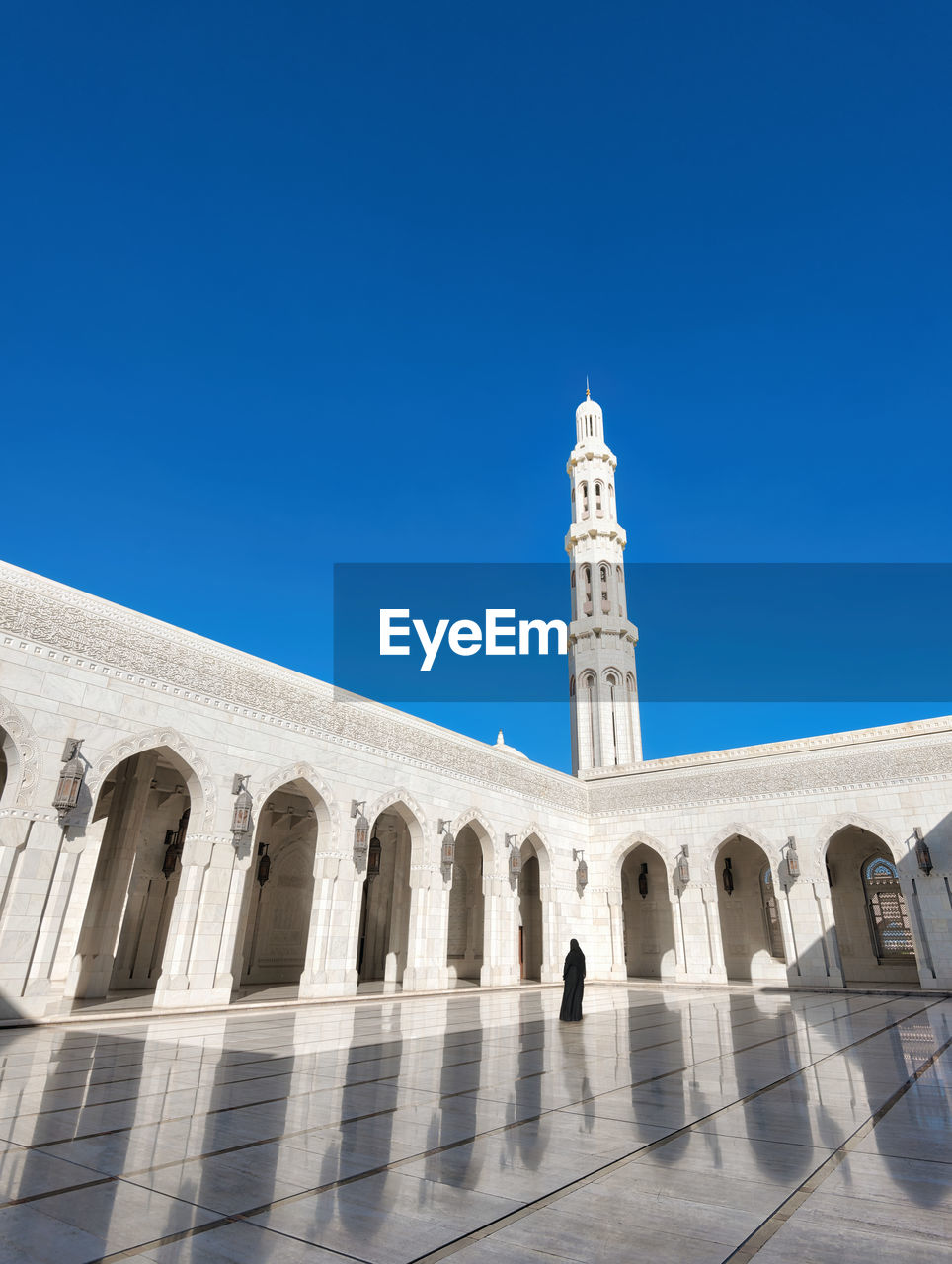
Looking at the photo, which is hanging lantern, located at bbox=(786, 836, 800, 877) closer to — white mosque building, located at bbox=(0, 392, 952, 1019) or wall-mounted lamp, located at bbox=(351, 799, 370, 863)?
white mosque building, located at bbox=(0, 392, 952, 1019)

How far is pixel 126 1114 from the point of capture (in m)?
4.29

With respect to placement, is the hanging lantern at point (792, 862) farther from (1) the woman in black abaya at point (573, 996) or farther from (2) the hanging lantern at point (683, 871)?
(1) the woman in black abaya at point (573, 996)

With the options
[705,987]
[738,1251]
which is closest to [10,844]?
[738,1251]

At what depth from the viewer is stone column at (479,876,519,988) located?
1708 cm

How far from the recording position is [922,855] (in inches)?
627

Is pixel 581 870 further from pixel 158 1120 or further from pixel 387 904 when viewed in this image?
pixel 158 1120

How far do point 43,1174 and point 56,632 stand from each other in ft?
29.7

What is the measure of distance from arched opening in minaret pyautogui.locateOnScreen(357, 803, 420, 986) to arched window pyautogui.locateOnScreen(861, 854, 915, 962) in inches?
469

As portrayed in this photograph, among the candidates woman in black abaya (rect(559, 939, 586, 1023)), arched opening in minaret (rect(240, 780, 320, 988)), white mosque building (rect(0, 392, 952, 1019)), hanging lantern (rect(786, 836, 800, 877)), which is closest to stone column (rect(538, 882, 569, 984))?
white mosque building (rect(0, 392, 952, 1019))

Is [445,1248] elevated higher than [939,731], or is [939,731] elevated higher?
[939,731]

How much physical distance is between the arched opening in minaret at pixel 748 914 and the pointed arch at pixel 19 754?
16.0m

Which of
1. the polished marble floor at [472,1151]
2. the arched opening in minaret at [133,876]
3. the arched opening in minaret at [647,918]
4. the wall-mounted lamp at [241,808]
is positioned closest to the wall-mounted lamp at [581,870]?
the arched opening in minaret at [647,918]

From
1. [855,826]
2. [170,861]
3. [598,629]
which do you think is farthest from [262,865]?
[598,629]

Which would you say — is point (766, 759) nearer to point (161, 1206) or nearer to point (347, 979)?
point (347, 979)
